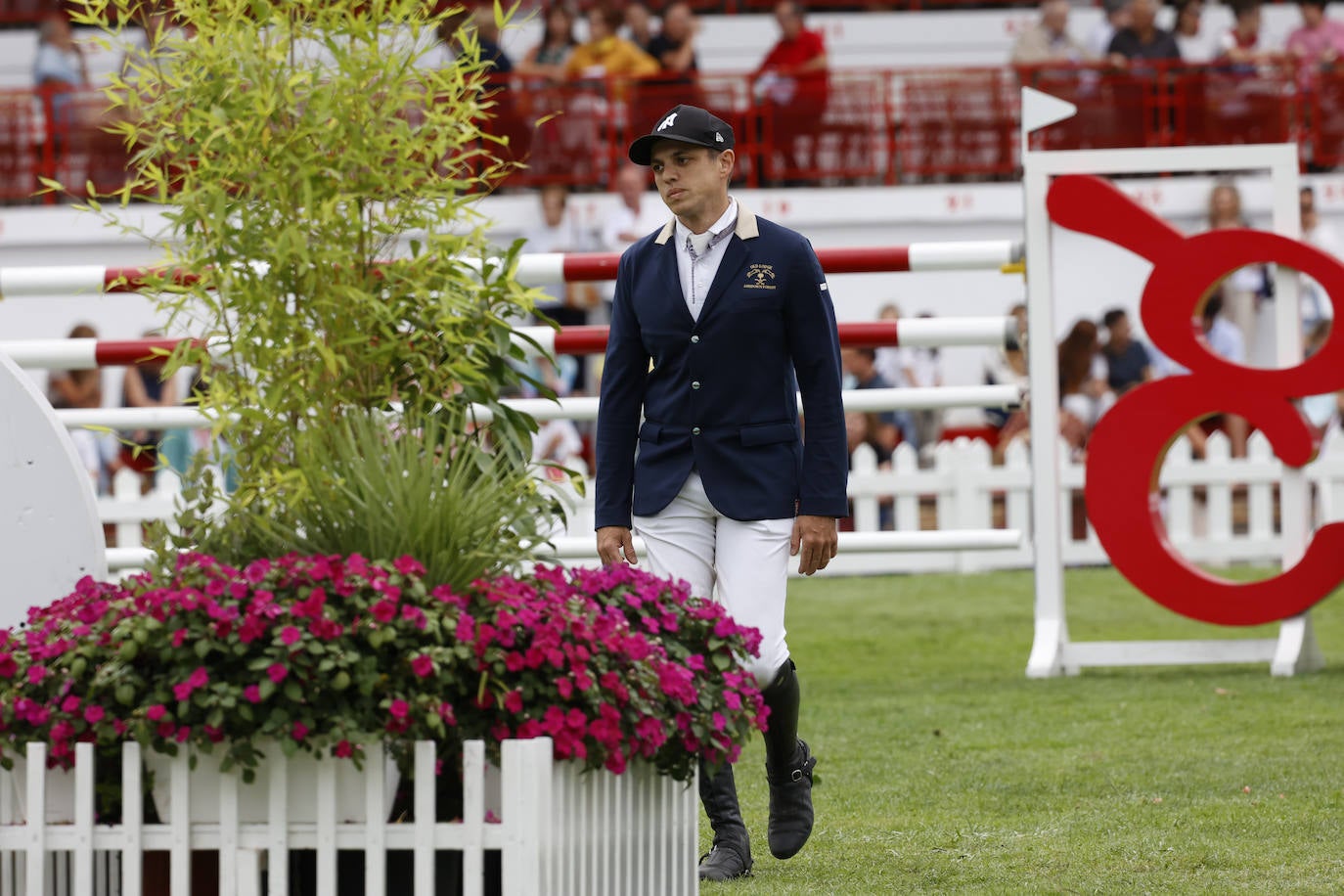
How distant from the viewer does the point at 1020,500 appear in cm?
1235

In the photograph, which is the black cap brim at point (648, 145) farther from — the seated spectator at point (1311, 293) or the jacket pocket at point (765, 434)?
the seated spectator at point (1311, 293)

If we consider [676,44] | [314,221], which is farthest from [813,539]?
[676,44]

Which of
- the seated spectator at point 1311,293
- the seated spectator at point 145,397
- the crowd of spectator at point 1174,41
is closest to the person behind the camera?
the seated spectator at point 145,397

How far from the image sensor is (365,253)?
3.83 m

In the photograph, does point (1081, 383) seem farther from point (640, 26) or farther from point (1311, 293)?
point (640, 26)

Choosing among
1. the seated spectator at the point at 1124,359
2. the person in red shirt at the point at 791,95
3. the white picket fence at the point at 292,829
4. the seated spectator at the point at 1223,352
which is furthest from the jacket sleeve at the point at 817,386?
the person in red shirt at the point at 791,95

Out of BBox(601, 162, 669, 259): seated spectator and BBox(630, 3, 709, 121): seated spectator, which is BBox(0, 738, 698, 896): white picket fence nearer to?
BBox(601, 162, 669, 259): seated spectator

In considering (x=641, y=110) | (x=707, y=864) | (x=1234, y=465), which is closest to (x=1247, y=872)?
(x=707, y=864)

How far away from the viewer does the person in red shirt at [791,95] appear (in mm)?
17625

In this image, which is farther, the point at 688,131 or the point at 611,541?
the point at 611,541

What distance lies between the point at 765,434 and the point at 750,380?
13 cm

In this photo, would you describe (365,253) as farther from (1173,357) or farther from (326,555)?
(1173,357)

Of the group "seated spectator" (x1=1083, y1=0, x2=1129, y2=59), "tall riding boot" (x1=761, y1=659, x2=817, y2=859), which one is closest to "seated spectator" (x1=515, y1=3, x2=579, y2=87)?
"seated spectator" (x1=1083, y1=0, x2=1129, y2=59)

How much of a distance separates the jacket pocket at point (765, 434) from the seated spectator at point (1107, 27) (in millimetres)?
14641
